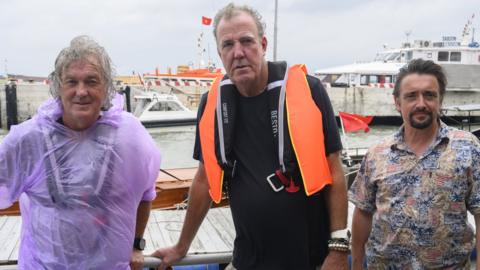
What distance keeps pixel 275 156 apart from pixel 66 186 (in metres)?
1.03

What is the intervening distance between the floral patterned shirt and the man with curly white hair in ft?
4.58

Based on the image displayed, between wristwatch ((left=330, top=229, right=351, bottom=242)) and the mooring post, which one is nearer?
wristwatch ((left=330, top=229, right=351, bottom=242))

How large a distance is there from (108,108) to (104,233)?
61 cm

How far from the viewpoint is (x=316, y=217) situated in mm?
2516

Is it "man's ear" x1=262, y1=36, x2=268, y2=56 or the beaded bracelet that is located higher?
"man's ear" x1=262, y1=36, x2=268, y2=56

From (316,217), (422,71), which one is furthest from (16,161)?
(422,71)

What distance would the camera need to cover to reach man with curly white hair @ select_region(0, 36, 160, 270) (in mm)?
2227

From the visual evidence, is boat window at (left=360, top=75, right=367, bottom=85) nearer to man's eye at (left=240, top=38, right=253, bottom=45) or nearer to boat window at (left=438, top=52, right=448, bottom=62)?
boat window at (left=438, top=52, right=448, bottom=62)

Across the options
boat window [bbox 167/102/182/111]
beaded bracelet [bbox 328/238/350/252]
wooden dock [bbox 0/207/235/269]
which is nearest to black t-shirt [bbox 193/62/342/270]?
beaded bracelet [bbox 328/238/350/252]

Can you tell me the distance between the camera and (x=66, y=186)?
7.36ft

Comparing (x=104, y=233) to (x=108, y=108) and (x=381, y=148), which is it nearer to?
(x=108, y=108)

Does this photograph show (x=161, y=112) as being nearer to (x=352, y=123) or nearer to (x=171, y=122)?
(x=171, y=122)

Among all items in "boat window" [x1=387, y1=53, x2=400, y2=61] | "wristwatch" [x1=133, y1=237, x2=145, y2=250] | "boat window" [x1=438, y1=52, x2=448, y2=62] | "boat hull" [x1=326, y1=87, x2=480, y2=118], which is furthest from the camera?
"boat window" [x1=387, y1=53, x2=400, y2=61]

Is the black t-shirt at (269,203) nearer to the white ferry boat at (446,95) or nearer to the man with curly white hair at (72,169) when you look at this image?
the man with curly white hair at (72,169)
